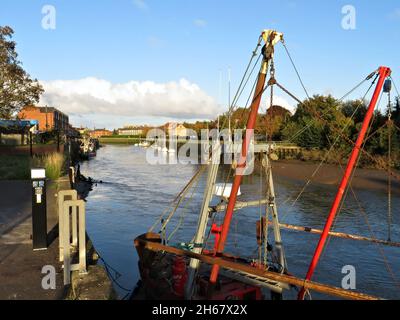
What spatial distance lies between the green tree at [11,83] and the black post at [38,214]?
91.5 ft

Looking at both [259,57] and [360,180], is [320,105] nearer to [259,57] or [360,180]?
[360,180]

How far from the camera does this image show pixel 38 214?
402 inches

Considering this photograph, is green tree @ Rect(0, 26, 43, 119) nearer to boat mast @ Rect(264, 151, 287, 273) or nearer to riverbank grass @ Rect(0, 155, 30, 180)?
riverbank grass @ Rect(0, 155, 30, 180)

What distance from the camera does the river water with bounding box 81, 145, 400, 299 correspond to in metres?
14.9

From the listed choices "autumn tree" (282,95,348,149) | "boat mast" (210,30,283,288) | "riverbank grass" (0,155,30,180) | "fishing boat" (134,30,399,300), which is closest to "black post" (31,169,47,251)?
"fishing boat" (134,30,399,300)

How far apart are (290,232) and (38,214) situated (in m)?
13.9

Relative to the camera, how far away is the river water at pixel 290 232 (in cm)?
1491

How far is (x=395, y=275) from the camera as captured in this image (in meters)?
15.0

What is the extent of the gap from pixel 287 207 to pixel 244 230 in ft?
27.4

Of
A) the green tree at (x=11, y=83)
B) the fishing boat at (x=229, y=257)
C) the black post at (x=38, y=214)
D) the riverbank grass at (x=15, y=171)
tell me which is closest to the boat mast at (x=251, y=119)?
the fishing boat at (x=229, y=257)

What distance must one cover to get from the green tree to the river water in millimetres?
9946

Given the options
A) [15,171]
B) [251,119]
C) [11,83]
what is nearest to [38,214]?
[251,119]

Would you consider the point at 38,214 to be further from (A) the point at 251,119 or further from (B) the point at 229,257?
(A) the point at 251,119
